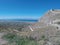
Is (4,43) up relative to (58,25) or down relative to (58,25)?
down

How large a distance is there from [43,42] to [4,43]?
3174 mm

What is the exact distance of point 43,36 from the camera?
1351 centimetres

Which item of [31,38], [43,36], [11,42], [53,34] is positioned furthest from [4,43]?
[53,34]

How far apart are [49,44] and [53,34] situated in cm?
253

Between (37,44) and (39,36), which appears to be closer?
(37,44)

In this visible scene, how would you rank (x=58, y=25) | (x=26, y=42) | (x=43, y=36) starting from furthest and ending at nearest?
(x=58, y=25) → (x=43, y=36) → (x=26, y=42)

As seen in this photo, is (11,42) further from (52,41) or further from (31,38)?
(52,41)

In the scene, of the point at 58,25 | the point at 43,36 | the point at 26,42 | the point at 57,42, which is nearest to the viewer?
the point at 57,42

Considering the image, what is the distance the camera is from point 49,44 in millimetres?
11227

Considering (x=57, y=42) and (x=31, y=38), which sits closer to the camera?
(x=57, y=42)

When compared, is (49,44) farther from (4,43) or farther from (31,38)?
(4,43)

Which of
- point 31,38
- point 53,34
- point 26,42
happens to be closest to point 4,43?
point 26,42

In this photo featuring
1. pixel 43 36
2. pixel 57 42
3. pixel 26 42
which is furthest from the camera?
pixel 43 36

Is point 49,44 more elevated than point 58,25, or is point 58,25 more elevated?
point 58,25
